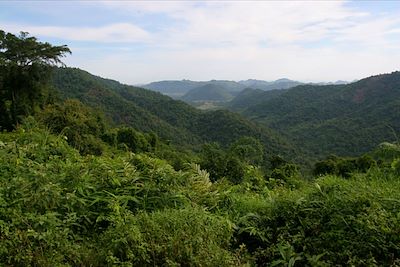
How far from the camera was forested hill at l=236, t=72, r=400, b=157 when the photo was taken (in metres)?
59.4

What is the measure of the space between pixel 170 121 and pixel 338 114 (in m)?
46.3

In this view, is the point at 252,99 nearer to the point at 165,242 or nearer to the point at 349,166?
the point at 349,166

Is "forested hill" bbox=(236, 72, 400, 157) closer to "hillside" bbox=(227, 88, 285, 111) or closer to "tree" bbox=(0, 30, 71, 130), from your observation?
"hillside" bbox=(227, 88, 285, 111)

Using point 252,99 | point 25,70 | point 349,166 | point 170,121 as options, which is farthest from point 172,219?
point 252,99

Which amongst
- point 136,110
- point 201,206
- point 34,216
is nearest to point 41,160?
point 34,216

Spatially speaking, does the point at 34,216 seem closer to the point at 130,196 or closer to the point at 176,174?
the point at 130,196

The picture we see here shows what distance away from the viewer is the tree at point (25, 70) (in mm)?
21656

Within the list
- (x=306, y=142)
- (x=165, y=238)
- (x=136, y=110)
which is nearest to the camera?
(x=165, y=238)

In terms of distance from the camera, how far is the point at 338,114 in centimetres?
9419

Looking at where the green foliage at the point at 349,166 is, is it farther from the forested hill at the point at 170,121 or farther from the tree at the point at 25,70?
the forested hill at the point at 170,121

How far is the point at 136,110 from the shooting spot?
211 ft

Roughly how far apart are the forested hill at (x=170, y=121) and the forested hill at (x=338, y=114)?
9.54 m

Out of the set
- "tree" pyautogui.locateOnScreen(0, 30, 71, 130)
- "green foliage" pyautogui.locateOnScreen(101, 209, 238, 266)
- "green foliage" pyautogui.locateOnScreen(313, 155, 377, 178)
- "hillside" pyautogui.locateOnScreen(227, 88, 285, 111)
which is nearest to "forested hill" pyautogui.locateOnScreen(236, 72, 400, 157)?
"hillside" pyautogui.locateOnScreen(227, 88, 285, 111)

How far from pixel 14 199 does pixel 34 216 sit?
295 millimetres
